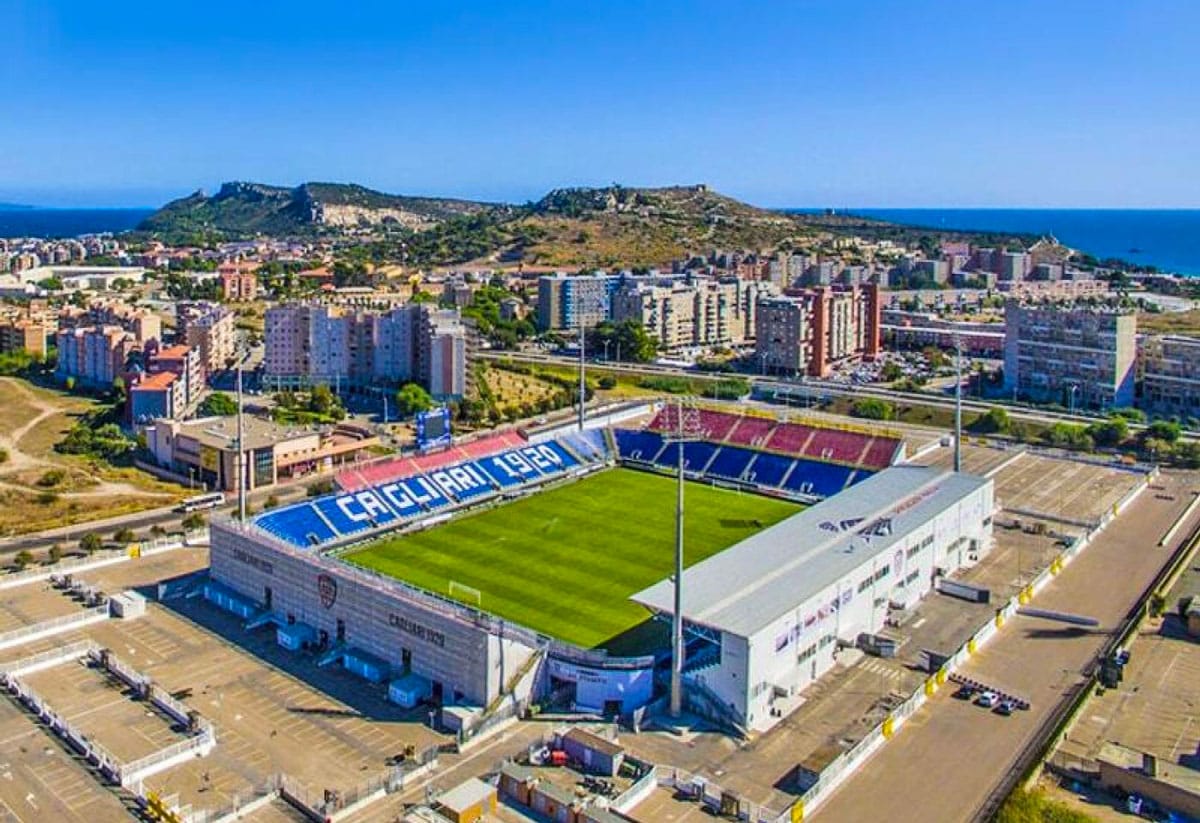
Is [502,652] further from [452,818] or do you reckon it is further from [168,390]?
[168,390]

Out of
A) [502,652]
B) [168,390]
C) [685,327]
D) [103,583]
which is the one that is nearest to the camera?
[502,652]

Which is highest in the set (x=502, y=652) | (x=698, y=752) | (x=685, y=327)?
(x=685, y=327)

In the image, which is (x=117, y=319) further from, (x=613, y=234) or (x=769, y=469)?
(x=613, y=234)

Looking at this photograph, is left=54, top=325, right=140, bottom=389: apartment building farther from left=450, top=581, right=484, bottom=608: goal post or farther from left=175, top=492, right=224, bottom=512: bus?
left=450, top=581, right=484, bottom=608: goal post

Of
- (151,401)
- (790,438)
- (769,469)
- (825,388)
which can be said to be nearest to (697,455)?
(769,469)

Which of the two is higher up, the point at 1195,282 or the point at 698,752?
the point at 1195,282

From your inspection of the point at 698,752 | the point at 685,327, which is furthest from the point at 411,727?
the point at 685,327
